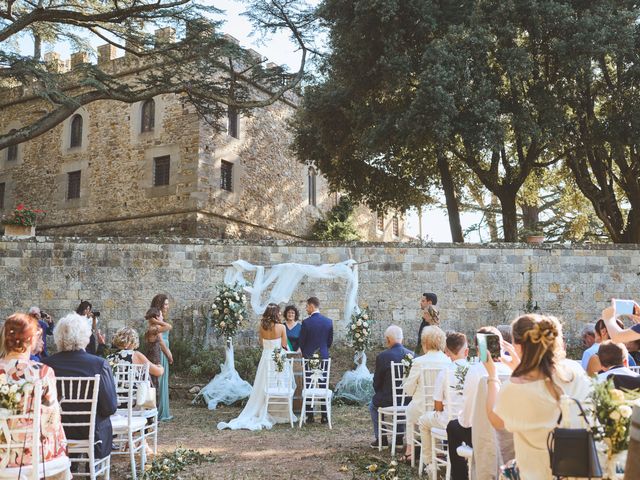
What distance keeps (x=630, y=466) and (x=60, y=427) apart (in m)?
3.20

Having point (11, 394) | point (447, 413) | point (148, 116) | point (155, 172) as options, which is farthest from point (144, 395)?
point (148, 116)

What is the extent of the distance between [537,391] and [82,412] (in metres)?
3.05

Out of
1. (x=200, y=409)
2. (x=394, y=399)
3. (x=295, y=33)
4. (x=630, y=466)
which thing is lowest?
(x=200, y=409)

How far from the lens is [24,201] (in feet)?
79.4

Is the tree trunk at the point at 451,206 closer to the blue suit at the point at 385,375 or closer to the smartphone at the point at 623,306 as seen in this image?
the blue suit at the point at 385,375

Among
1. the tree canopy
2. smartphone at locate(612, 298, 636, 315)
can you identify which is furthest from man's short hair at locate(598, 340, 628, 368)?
the tree canopy

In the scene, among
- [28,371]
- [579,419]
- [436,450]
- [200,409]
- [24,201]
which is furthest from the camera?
[24,201]

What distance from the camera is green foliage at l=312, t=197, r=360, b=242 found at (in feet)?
81.9

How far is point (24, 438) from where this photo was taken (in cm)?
356

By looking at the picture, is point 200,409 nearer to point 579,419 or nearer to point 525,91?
point 579,419

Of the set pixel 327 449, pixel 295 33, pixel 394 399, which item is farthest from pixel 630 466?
pixel 295 33

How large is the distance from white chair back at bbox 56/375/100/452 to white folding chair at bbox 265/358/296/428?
12.9 ft

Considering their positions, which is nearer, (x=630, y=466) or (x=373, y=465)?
(x=630, y=466)

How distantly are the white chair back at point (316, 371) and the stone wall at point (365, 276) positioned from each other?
178 inches
